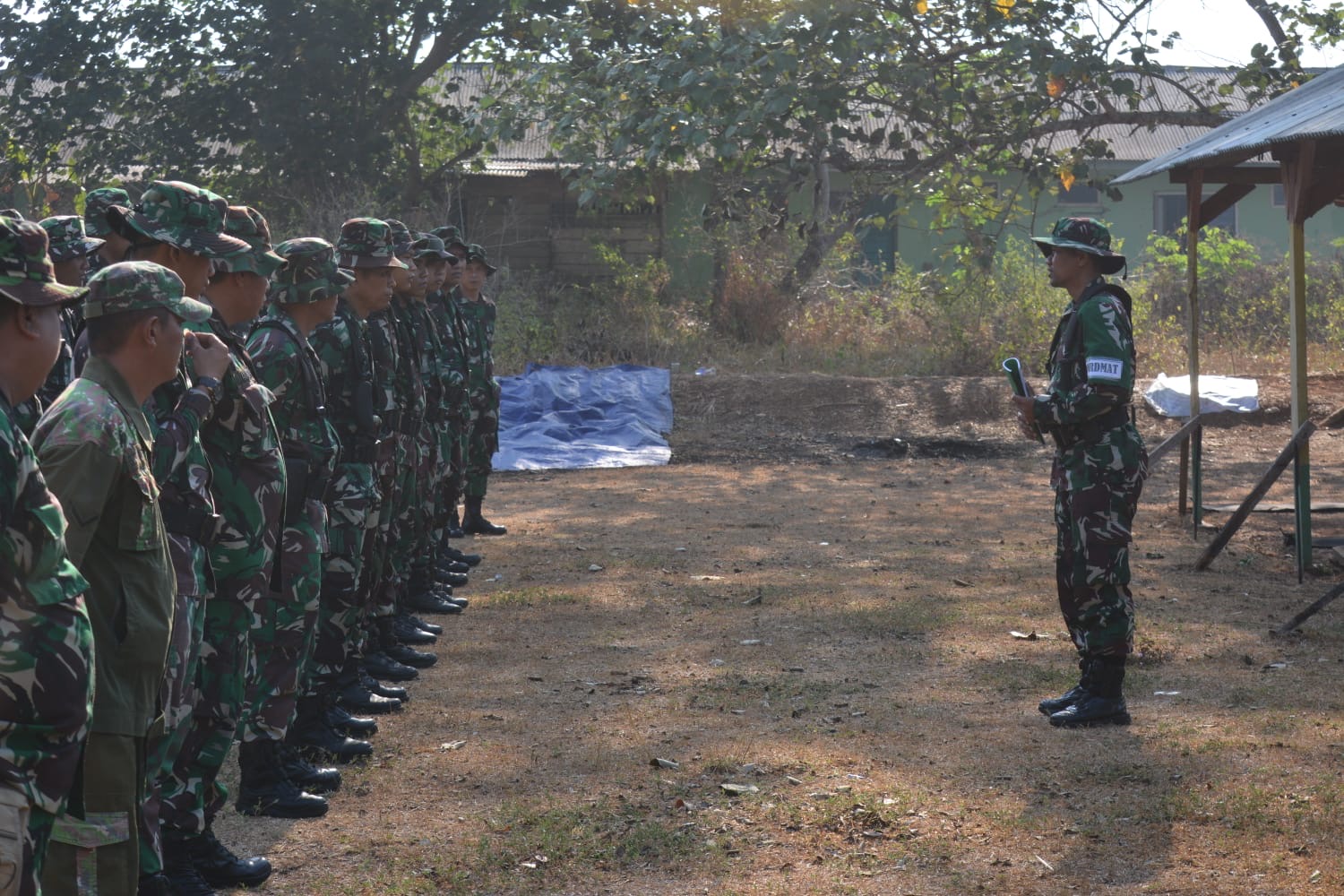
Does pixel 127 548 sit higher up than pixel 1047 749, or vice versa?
pixel 127 548

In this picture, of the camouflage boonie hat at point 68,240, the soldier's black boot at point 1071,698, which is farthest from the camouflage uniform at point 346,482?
the soldier's black boot at point 1071,698

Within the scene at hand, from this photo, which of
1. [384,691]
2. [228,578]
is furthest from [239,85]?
[228,578]

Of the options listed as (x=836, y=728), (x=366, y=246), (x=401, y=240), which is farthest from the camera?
(x=401, y=240)

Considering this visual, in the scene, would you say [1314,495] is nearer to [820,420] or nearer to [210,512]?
[820,420]

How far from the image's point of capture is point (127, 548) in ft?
9.50

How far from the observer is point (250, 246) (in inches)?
163

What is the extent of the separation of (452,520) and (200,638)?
249 inches

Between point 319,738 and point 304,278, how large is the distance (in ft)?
5.76

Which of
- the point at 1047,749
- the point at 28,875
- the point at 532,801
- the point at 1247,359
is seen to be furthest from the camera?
the point at 1247,359

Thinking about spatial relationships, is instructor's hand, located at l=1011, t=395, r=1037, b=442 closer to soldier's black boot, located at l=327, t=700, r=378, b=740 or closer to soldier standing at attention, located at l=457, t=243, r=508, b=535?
soldier's black boot, located at l=327, t=700, r=378, b=740

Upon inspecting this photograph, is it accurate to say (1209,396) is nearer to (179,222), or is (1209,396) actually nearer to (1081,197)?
(1081,197)

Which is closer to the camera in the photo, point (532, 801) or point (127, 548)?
point (127, 548)

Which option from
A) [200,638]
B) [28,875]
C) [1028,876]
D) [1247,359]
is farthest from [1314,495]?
[28,875]

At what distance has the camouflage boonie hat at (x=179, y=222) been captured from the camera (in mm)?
3906
